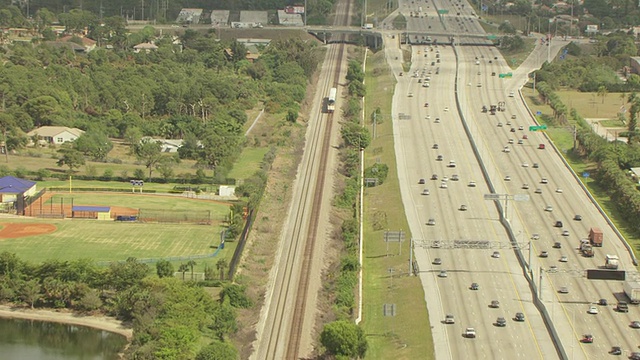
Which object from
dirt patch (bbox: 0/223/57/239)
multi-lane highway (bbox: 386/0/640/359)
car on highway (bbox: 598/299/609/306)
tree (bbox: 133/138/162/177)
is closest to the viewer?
multi-lane highway (bbox: 386/0/640/359)

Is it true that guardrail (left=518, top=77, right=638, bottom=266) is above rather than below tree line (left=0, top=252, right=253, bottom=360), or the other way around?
above

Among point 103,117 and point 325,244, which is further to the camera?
point 103,117

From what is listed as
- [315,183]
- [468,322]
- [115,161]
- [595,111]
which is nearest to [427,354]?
[468,322]

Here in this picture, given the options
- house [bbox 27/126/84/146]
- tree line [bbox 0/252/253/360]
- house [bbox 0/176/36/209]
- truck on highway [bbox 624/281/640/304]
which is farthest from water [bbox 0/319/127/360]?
house [bbox 27/126/84/146]

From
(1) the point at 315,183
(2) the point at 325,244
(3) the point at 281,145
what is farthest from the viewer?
(3) the point at 281,145

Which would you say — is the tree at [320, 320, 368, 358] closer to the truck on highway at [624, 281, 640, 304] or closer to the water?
the water

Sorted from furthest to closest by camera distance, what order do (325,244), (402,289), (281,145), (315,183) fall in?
1. (281,145)
2. (315,183)
3. (325,244)
4. (402,289)

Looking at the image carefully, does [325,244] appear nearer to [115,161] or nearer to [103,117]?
[115,161]

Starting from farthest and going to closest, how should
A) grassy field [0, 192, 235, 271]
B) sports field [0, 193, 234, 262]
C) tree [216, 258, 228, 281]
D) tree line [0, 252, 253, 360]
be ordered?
1. sports field [0, 193, 234, 262]
2. grassy field [0, 192, 235, 271]
3. tree [216, 258, 228, 281]
4. tree line [0, 252, 253, 360]
